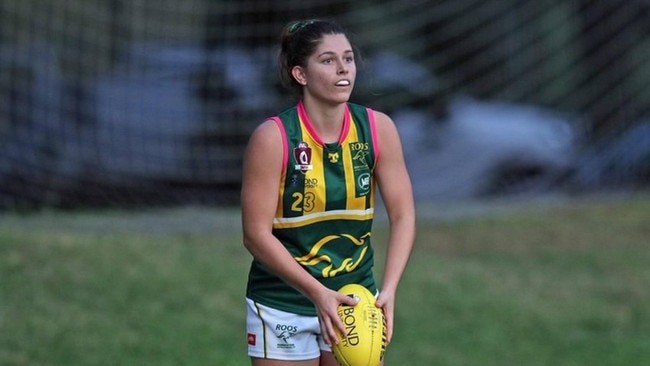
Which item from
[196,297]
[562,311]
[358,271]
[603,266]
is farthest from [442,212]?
[358,271]

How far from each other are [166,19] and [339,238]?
7271mm

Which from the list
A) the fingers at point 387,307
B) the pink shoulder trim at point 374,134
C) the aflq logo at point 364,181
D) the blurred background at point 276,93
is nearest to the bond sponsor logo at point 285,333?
the fingers at point 387,307

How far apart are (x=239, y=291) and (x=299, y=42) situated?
14.0 ft

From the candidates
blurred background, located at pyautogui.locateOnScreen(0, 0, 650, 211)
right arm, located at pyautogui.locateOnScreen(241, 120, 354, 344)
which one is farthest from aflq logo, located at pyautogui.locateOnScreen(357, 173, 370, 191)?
blurred background, located at pyautogui.locateOnScreen(0, 0, 650, 211)

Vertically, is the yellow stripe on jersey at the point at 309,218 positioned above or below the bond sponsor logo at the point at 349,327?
above

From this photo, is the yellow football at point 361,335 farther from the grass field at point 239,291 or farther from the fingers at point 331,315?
the grass field at point 239,291

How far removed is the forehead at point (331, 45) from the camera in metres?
4.71

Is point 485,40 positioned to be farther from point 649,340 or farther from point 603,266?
point 649,340

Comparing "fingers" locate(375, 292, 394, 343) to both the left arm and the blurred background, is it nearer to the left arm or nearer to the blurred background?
the left arm

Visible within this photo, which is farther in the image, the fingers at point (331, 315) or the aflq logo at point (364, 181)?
the aflq logo at point (364, 181)

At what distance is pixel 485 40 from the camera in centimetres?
1244

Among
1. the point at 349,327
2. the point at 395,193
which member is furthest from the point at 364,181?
the point at 349,327

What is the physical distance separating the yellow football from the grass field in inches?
123

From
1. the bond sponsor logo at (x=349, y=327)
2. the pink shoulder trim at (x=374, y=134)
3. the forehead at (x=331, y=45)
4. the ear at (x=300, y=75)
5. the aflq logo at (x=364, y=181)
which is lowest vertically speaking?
the bond sponsor logo at (x=349, y=327)
